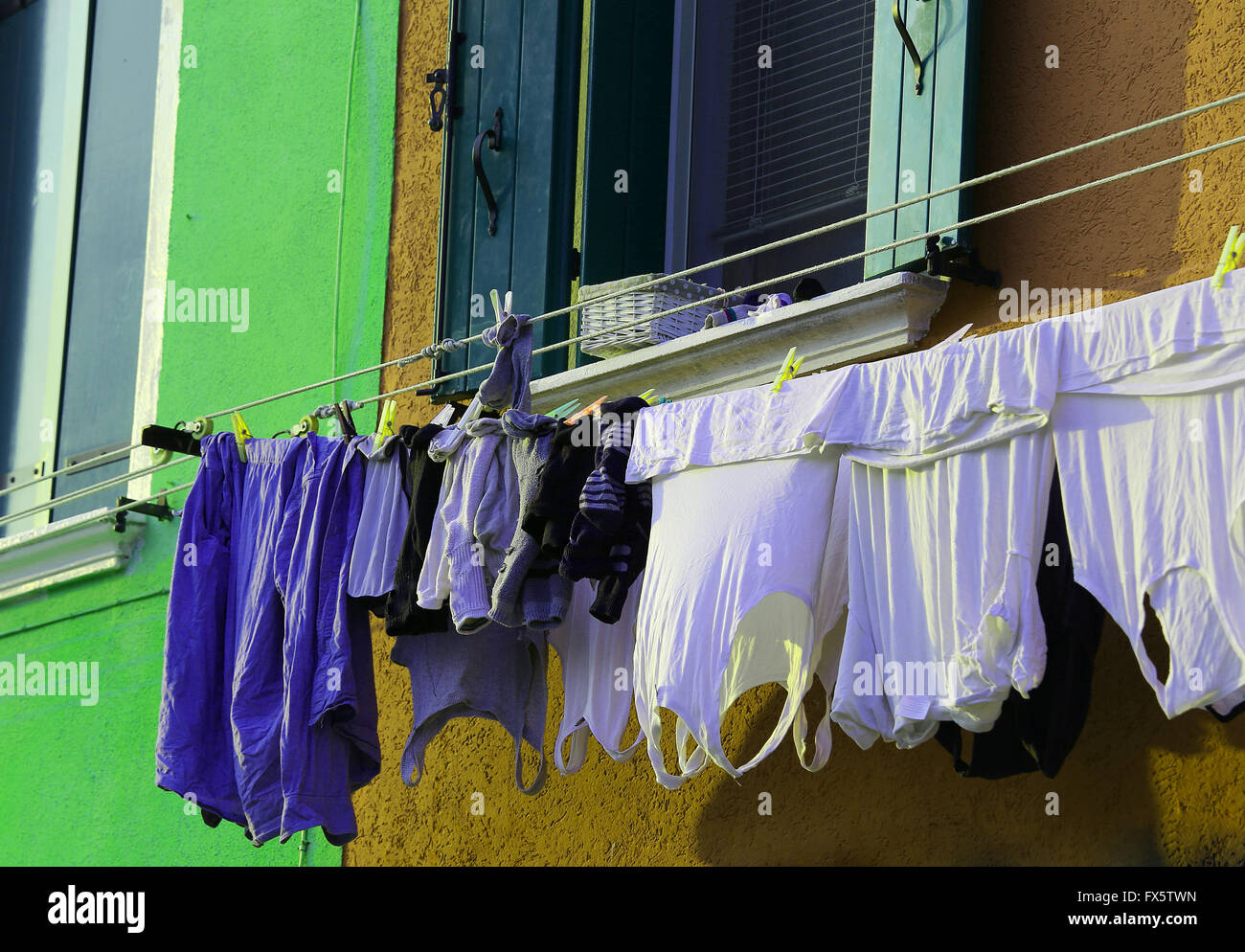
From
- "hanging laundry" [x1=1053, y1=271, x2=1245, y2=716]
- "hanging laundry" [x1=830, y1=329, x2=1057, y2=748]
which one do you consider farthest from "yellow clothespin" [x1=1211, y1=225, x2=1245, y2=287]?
"hanging laundry" [x1=830, y1=329, x2=1057, y2=748]

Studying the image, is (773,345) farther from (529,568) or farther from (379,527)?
(379,527)

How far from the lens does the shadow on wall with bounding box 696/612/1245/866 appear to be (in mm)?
4039

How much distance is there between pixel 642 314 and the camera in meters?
5.21

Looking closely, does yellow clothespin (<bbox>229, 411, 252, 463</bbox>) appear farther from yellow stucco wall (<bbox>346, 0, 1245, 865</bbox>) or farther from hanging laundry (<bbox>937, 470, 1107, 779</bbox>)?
hanging laundry (<bbox>937, 470, 1107, 779</bbox>)

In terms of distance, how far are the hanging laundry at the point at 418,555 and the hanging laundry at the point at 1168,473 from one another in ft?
5.35

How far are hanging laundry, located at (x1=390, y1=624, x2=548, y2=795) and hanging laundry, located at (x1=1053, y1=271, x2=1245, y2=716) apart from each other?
Result: 1632 mm

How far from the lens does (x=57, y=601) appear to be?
7199mm

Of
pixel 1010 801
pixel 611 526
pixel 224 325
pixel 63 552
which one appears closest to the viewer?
pixel 611 526

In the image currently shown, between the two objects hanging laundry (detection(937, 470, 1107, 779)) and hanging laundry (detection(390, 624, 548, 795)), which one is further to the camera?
hanging laundry (detection(390, 624, 548, 795))

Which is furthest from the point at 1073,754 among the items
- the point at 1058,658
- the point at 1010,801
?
the point at 1058,658

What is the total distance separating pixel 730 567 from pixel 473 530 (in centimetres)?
73

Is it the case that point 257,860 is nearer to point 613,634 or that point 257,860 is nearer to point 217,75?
point 613,634

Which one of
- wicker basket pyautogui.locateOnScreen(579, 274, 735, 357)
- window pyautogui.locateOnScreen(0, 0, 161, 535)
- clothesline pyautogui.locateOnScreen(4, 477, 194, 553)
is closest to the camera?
wicker basket pyautogui.locateOnScreen(579, 274, 735, 357)

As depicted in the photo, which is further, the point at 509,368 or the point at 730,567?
the point at 509,368
